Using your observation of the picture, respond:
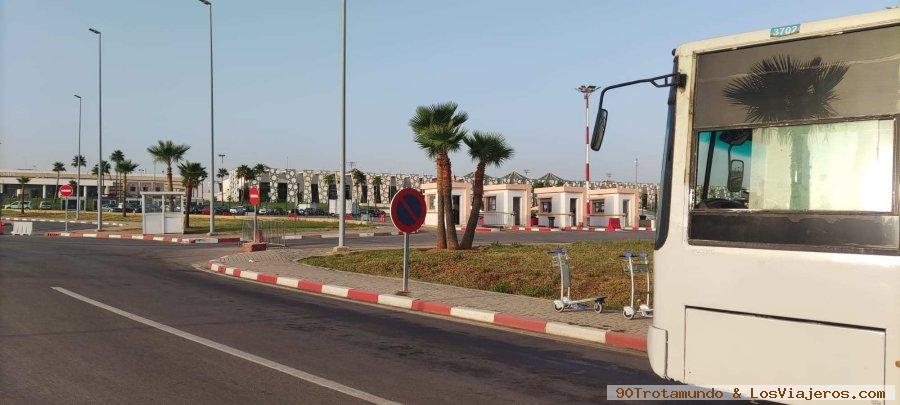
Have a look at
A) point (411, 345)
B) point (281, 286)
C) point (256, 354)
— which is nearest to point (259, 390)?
point (256, 354)

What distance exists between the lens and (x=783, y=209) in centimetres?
421

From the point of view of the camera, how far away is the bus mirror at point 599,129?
506 centimetres

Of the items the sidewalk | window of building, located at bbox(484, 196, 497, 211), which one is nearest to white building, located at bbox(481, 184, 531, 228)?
window of building, located at bbox(484, 196, 497, 211)

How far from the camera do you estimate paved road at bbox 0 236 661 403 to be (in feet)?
17.5

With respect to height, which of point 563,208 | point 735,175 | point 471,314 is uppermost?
point 735,175

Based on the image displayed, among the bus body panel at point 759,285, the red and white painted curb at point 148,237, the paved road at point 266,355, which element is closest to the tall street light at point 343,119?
the paved road at point 266,355

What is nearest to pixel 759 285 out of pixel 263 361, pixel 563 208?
pixel 263 361

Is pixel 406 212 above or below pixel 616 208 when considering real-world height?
above

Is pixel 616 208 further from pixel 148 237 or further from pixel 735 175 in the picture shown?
pixel 735 175

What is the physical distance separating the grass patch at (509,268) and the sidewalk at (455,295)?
61 cm

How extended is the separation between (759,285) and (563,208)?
4484 cm

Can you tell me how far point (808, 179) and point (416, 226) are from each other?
8248 mm

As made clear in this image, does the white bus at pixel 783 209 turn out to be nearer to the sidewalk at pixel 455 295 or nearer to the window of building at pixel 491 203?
→ the sidewalk at pixel 455 295

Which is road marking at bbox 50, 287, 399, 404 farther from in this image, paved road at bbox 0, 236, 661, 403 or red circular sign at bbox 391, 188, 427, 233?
red circular sign at bbox 391, 188, 427, 233
